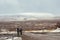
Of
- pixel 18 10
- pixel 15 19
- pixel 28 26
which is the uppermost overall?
pixel 18 10

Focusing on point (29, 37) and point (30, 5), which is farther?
point (30, 5)

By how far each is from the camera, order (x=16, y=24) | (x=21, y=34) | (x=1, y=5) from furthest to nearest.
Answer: (x=1, y=5) < (x=16, y=24) < (x=21, y=34)

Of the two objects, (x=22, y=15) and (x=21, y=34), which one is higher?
(x=22, y=15)

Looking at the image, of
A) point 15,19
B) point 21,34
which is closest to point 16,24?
point 15,19

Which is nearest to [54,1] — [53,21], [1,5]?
[53,21]

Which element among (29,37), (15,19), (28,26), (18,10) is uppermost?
(18,10)

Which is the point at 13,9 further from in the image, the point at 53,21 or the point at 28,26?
the point at 53,21

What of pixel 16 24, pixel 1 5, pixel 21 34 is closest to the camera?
pixel 21 34

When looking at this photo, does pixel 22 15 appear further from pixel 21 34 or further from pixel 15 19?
pixel 21 34

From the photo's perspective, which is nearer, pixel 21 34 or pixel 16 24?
pixel 21 34
